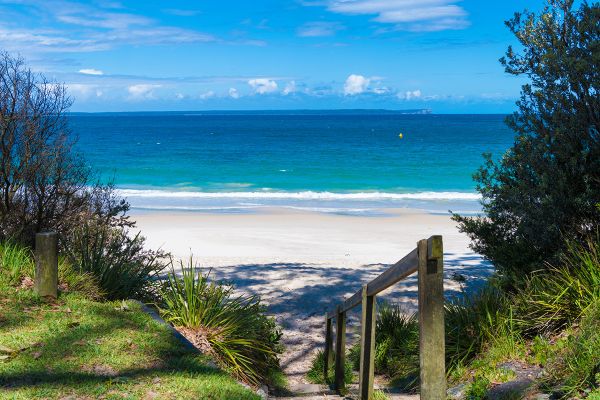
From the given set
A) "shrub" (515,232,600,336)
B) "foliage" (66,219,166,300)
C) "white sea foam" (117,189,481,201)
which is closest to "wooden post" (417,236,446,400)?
"shrub" (515,232,600,336)

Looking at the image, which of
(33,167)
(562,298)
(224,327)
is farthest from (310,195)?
(562,298)

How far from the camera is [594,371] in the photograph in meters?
4.17

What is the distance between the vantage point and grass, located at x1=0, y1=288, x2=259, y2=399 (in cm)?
443

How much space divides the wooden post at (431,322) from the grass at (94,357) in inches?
56.3

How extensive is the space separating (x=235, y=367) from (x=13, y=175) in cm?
488

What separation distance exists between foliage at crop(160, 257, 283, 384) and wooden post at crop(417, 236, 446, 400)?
7.92ft

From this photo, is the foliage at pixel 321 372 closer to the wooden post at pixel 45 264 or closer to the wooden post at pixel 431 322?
the wooden post at pixel 45 264

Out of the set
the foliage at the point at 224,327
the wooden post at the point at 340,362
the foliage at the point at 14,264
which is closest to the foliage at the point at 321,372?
the wooden post at the point at 340,362

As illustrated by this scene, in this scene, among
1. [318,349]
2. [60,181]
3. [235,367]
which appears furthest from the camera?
[60,181]

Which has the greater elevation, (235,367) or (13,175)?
(13,175)

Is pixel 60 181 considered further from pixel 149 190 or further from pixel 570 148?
pixel 149 190

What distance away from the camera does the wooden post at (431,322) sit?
3547 millimetres

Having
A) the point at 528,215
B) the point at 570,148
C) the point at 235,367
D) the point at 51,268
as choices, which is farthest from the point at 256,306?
the point at 570,148

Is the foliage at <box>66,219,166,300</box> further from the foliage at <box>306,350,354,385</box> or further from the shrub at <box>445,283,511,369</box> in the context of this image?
the shrub at <box>445,283,511,369</box>
